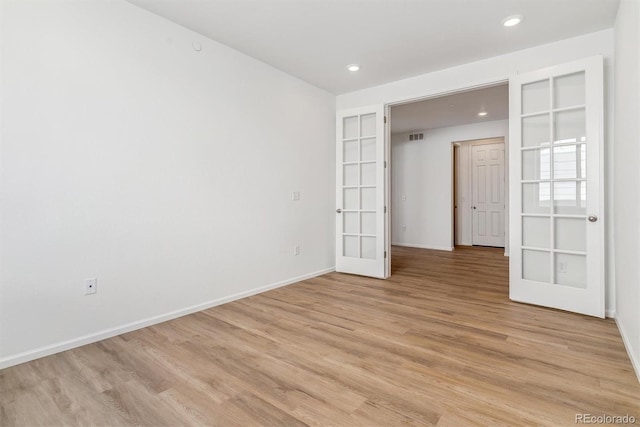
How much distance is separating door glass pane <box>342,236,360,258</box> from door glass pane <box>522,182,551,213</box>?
2120 mm

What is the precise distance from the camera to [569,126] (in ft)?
9.95

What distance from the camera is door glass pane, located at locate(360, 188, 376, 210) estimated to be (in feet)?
14.7

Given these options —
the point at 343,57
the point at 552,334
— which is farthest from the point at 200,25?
the point at 552,334

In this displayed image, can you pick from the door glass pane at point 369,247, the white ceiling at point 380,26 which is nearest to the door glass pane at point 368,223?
the door glass pane at point 369,247

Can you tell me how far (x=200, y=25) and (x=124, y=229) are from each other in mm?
1929

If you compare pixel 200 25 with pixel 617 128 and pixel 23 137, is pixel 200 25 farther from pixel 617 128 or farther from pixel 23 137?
pixel 617 128

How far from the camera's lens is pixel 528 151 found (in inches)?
128

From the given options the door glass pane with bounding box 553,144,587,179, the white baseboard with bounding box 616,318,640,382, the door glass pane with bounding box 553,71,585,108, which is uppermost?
the door glass pane with bounding box 553,71,585,108

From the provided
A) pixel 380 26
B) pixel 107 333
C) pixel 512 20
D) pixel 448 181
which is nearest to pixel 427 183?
pixel 448 181

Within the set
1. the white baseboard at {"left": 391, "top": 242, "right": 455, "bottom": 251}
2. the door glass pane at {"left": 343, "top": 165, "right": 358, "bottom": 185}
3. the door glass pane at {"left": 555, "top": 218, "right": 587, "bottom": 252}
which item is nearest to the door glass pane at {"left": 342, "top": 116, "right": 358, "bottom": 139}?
the door glass pane at {"left": 343, "top": 165, "right": 358, "bottom": 185}

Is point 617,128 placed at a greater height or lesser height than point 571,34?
lesser

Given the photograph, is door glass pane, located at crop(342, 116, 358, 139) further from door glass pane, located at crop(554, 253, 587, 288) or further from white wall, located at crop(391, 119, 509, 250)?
white wall, located at crop(391, 119, 509, 250)

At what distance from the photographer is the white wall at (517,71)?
114 inches

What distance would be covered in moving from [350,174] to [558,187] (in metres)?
2.48
